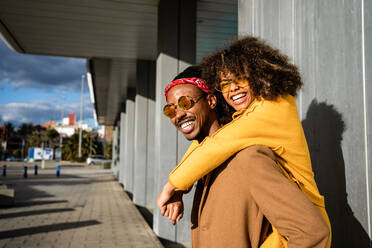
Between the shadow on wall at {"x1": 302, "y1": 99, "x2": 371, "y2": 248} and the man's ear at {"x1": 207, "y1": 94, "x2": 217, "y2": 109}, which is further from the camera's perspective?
the man's ear at {"x1": 207, "y1": 94, "x2": 217, "y2": 109}

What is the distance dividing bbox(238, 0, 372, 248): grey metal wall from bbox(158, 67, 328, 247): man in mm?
599

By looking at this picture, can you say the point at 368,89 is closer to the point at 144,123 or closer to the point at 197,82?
the point at 197,82

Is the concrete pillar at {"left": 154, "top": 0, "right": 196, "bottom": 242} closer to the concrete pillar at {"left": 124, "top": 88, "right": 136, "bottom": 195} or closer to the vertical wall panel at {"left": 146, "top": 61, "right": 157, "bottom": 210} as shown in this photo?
the vertical wall panel at {"left": 146, "top": 61, "right": 157, "bottom": 210}

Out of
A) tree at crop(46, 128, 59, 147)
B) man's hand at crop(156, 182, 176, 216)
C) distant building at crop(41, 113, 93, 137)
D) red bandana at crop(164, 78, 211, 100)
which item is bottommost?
man's hand at crop(156, 182, 176, 216)

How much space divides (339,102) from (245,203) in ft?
2.78

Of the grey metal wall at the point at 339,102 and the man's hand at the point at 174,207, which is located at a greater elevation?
the grey metal wall at the point at 339,102

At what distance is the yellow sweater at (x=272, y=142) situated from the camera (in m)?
1.09

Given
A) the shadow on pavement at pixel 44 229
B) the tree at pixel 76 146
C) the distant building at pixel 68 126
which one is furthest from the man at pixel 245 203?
the distant building at pixel 68 126

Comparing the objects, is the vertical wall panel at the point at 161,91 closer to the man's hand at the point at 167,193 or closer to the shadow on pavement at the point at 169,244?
the shadow on pavement at the point at 169,244

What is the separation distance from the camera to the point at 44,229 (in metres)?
7.07

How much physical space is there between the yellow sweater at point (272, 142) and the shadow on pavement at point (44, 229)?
691 centimetres

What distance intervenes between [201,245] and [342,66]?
113cm

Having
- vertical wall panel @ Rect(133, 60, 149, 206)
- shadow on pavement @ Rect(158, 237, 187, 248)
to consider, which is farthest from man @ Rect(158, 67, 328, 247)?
vertical wall panel @ Rect(133, 60, 149, 206)

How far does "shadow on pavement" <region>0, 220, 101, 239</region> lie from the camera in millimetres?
6580
